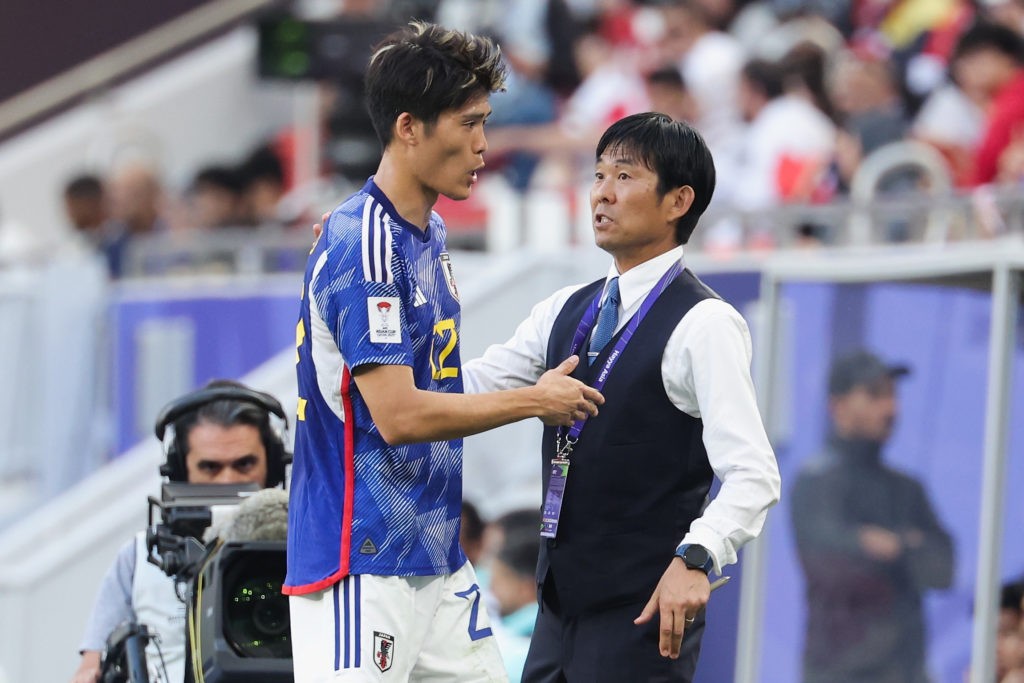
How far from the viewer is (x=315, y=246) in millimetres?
3740

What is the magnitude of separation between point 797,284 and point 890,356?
49cm

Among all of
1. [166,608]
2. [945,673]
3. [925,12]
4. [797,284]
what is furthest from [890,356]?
[925,12]

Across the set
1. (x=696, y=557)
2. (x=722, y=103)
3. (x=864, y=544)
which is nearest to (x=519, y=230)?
(x=722, y=103)

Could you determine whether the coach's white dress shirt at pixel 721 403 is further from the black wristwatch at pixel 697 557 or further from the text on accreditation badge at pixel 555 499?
the text on accreditation badge at pixel 555 499

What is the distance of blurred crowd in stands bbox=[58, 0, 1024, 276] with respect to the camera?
859 centimetres

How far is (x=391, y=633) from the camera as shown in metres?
3.67

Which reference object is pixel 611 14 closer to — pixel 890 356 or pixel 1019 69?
pixel 1019 69

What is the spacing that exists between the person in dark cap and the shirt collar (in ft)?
8.14

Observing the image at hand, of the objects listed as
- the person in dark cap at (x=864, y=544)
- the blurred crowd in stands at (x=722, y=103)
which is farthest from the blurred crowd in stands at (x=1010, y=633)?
the blurred crowd in stands at (x=722, y=103)

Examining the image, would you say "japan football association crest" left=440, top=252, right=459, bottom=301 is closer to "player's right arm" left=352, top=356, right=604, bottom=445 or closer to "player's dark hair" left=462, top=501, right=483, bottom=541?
"player's right arm" left=352, top=356, right=604, bottom=445

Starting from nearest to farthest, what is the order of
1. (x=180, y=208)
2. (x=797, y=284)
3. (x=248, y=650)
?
(x=248, y=650)
(x=797, y=284)
(x=180, y=208)

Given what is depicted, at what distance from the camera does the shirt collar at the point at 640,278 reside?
387 centimetres

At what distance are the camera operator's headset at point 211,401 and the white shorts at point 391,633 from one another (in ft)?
3.87

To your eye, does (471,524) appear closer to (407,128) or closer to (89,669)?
(89,669)
